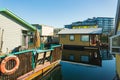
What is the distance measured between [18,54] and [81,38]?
19587mm

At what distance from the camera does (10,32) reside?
10.8 m

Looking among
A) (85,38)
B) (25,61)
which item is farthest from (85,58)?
(25,61)

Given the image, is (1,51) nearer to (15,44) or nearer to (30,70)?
(15,44)

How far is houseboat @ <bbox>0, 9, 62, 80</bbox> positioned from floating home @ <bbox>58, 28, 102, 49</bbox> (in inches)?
524

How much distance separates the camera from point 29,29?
13320 millimetres

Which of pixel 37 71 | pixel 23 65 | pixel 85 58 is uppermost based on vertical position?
pixel 23 65

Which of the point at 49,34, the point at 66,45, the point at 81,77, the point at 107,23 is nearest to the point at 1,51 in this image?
the point at 81,77

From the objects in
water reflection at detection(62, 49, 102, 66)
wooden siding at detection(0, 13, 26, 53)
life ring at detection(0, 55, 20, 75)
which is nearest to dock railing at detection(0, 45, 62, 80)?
life ring at detection(0, 55, 20, 75)

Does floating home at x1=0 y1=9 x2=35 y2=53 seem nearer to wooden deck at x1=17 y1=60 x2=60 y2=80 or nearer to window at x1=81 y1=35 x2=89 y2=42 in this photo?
wooden deck at x1=17 y1=60 x2=60 y2=80

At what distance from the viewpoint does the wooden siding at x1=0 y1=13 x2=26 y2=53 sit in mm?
10219

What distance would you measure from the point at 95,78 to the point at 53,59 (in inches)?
156

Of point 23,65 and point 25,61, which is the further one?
point 25,61

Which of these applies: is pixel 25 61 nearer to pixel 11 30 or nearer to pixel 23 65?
pixel 23 65

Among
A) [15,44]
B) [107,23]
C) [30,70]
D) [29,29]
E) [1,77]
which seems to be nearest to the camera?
[1,77]
